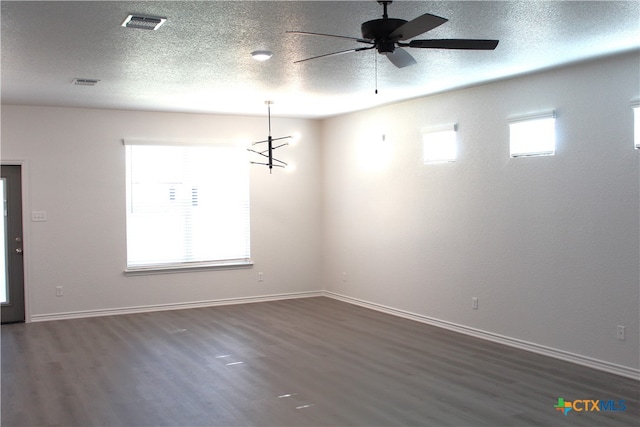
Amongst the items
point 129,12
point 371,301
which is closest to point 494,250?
point 371,301

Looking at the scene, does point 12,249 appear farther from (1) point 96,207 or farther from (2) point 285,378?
(2) point 285,378

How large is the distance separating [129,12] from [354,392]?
9.96 feet

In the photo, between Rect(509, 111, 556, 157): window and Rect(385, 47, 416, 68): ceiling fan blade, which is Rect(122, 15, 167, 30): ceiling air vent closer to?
Rect(385, 47, 416, 68): ceiling fan blade

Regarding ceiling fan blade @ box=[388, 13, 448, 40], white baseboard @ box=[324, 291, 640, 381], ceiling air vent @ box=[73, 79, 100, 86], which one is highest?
ceiling air vent @ box=[73, 79, 100, 86]

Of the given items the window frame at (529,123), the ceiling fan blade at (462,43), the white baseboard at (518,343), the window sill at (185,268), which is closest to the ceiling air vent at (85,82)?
the window sill at (185,268)

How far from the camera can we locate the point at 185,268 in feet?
26.8

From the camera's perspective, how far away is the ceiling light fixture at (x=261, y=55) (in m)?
4.65

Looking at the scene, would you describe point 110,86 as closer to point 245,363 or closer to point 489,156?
point 245,363

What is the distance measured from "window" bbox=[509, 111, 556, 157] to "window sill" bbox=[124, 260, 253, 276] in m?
4.19

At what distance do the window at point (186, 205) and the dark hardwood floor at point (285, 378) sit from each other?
128 cm

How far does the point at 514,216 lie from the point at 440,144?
134 centimetres

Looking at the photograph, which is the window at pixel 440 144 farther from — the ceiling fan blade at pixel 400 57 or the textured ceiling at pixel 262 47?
the ceiling fan blade at pixel 400 57

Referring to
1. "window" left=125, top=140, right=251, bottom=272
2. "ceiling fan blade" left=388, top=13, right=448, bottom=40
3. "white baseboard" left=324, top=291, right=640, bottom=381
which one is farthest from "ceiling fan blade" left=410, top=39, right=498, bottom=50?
"window" left=125, top=140, right=251, bottom=272

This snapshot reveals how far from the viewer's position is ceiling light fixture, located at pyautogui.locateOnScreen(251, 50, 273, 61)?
4651 mm
